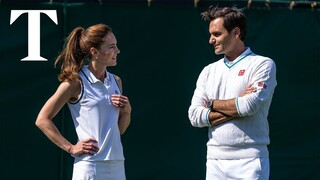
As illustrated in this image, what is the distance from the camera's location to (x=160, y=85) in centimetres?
654

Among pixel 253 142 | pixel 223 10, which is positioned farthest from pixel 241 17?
pixel 253 142

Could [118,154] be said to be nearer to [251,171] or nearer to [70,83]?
[70,83]

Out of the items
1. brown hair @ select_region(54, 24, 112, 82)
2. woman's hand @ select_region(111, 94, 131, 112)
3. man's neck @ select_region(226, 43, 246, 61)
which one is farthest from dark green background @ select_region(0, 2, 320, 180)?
woman's hand @ select_region(111, 94, 131, 112)

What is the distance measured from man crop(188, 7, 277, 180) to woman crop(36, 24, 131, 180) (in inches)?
22.7

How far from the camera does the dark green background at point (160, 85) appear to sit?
634 centimetres

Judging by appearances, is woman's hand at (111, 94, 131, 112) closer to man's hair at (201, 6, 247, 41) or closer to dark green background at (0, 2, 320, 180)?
man's hair at (201, 6, 247, 41)

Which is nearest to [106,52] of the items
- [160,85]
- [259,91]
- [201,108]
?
[201,108]

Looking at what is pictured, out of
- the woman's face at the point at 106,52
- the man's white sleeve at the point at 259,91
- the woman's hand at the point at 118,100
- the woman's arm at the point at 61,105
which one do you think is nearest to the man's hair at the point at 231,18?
the man's white sleeve at the point at 259,91

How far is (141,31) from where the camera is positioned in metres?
6.52

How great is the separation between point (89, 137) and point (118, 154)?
0.19 metres

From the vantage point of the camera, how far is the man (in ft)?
14.0

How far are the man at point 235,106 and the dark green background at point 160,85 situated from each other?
6.58 ft

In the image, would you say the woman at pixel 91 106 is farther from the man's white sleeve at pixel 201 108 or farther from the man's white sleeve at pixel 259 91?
the man's white sleeve at pixel 259 91

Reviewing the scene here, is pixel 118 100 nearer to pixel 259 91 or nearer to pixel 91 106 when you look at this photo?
pixel 91 106
